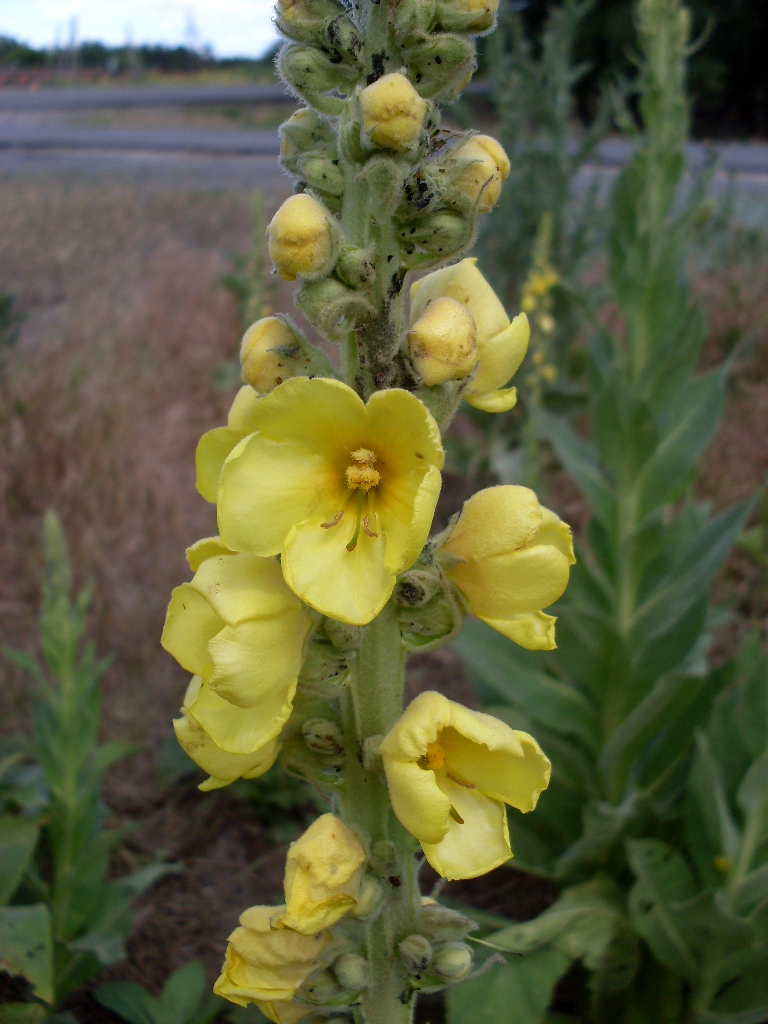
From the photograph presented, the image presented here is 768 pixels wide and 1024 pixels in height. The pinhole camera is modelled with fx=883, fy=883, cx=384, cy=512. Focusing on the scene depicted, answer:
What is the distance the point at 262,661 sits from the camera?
1.14m

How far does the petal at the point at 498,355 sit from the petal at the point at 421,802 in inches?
21.8

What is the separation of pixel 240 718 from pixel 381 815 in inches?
11.1

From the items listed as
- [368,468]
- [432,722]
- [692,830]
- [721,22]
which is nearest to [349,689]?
[432,722]

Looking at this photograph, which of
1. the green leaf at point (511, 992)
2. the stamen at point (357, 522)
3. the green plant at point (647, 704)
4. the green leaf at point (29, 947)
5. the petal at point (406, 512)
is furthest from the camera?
the green plant at point (647, 704)

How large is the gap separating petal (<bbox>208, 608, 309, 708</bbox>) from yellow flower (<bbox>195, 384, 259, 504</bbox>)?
23 centimetres

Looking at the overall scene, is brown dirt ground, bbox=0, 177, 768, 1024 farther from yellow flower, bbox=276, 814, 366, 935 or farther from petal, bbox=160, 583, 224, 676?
petal, bbox=160, 583, 224, 676

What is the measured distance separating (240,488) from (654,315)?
6.28 feet

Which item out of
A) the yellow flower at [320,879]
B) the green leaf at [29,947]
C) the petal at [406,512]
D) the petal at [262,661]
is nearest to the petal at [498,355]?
the petal at [406,512]

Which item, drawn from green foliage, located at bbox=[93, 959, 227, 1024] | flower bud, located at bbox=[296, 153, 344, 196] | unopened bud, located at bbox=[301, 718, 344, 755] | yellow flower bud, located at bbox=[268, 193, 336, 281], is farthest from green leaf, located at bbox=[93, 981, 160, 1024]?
flower bud, located at bbox=[296, 153, 344, 196]

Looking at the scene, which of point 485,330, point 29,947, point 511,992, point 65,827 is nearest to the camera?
point 485,330

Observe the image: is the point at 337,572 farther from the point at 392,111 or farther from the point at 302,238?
the point at 392,111

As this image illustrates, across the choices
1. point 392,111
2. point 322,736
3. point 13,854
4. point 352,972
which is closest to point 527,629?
point 322,736

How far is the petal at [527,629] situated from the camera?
1229 millimetres

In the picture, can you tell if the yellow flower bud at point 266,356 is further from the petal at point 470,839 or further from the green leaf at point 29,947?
the green leaf at point 29,947
